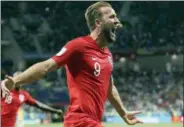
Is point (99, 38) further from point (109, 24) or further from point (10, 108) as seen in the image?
point (10, 108)

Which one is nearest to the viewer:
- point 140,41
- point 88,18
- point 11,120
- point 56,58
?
point 56,58

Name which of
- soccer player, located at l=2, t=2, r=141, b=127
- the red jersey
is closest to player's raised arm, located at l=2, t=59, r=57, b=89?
soccer player, located at l=2, t=2, r=141, b=127

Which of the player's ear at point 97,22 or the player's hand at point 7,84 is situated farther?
the player's ear at point 97,22

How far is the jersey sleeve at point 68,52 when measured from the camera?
4245 millimetres

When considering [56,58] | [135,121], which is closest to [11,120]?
[135,121]

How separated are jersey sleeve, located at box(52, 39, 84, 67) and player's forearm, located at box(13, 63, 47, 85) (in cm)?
14

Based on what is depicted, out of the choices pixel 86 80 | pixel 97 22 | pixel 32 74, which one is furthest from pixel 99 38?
pixel 32 74

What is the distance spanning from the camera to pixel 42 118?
28656mm

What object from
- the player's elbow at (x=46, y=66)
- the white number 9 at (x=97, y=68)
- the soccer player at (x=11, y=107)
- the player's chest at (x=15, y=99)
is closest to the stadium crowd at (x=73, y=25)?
the player's chest at (x=15, y=99)

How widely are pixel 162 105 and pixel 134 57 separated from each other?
568 cm

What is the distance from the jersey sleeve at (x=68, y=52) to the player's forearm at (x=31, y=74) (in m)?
0.14

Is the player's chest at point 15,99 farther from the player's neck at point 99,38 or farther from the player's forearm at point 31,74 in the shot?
the player's forearm at point 31,74

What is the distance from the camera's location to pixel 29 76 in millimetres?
4020

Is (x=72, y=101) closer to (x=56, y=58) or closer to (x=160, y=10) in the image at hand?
(x=56, y=58)
